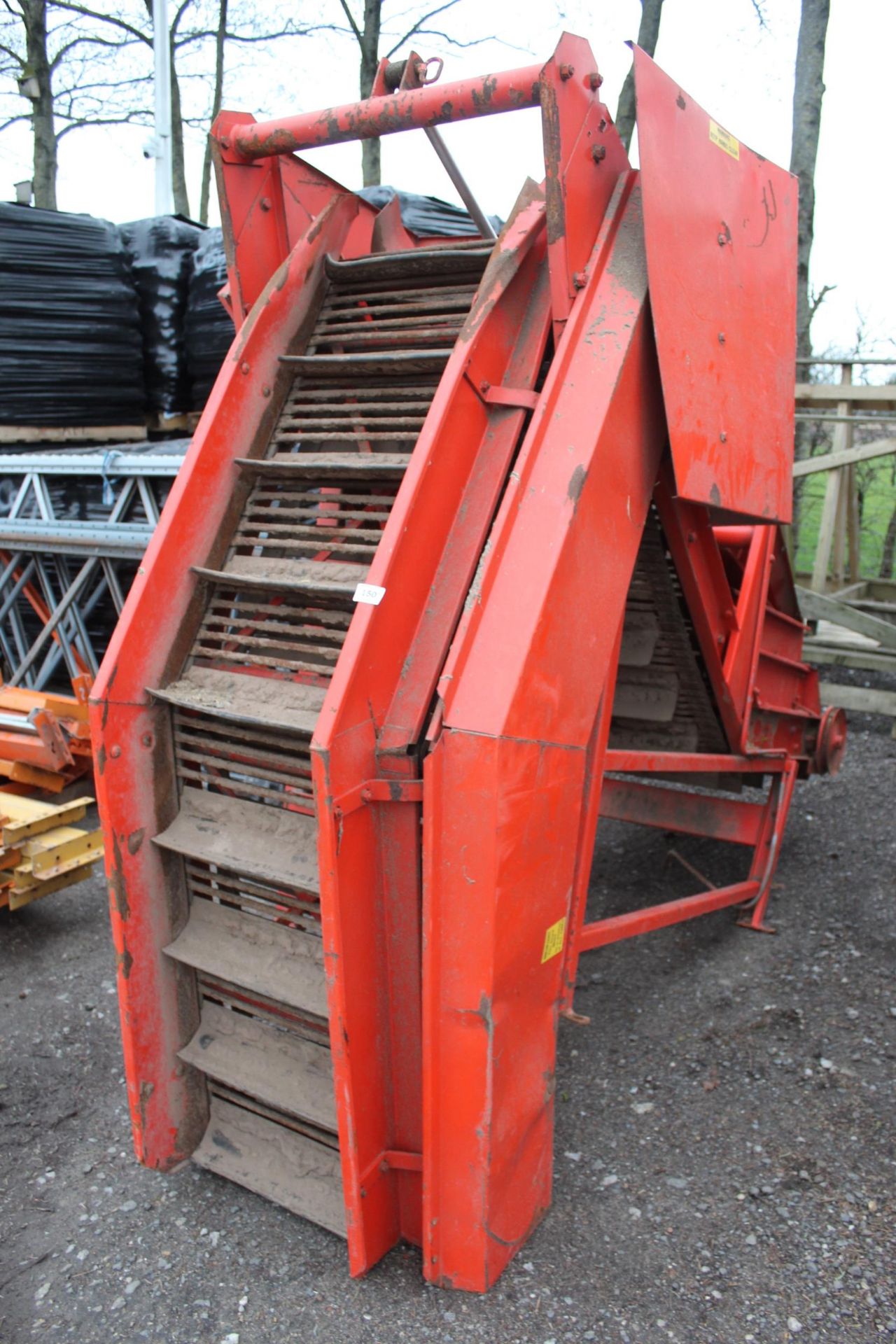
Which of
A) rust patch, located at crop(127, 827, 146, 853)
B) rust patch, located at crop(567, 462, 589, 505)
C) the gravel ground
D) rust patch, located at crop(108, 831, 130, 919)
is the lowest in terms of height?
the gravel ground

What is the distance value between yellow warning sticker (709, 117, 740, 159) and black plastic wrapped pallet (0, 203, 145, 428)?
5227 mm

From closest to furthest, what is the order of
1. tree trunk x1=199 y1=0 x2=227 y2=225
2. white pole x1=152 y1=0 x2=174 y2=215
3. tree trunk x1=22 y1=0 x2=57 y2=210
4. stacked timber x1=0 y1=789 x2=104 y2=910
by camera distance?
1. stacked timber x1=0 y1=789 x2=104 y2=910
2. white pole x1=152 y1=0 x2=174 y2=215
3. tree trunk x1=22 y1=0 x2=57 y2=210
4. tree trunk x1=199 y1=0 x2=227 y2=225

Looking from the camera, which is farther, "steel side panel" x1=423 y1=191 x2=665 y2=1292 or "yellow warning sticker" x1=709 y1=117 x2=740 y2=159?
"yellow warning sticker" x1=709 y1=117 x2=740 y2=159

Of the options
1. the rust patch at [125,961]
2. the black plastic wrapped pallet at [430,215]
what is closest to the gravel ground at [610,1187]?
the rust patch at [125,961]

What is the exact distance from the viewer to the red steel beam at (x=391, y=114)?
2.18 m

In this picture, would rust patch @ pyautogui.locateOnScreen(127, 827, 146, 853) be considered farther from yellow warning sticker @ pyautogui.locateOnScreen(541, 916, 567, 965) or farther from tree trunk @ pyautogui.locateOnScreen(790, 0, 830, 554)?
tree trunk @ pyautogui.locateOnScreen(790, 0, 830, 554)

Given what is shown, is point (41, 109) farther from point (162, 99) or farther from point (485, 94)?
point (485, 94)

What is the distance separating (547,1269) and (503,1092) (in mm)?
525

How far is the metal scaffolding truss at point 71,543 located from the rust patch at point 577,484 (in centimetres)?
371

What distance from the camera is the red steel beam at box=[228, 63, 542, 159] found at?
2180 millimetres

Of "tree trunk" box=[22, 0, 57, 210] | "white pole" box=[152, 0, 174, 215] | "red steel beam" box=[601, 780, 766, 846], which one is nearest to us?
"red steel beam" box=[601, 780, 766, 846]

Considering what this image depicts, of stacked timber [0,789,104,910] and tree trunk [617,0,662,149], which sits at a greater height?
tree trunk [617,0,662,149]

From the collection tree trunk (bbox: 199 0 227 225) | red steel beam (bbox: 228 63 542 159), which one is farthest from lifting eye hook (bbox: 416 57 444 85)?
tree trunk (bbox: 199 0 227 225)

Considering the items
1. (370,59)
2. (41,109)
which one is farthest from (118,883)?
(41,109)
